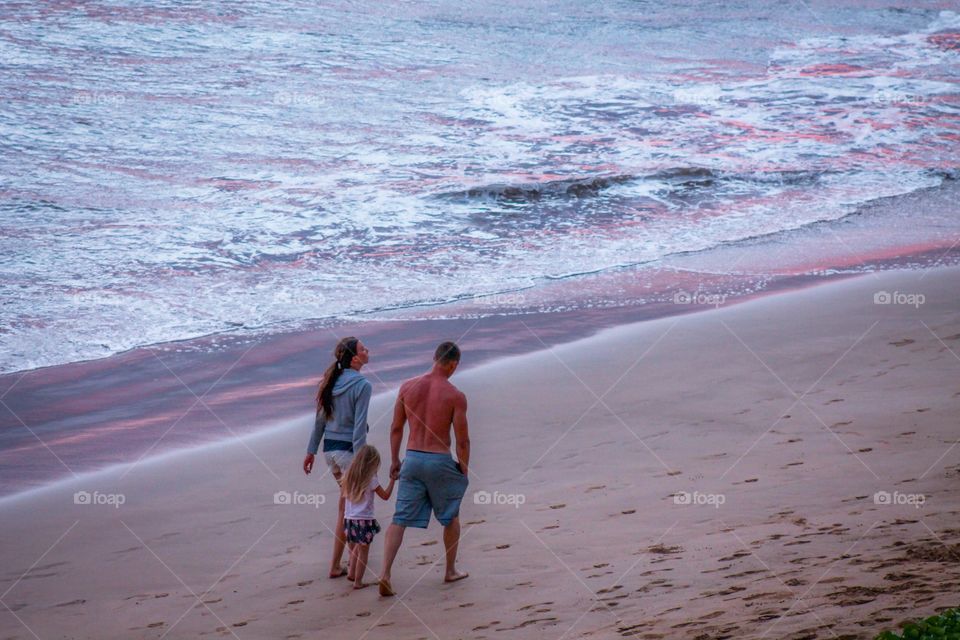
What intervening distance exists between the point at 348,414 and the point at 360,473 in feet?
1.33

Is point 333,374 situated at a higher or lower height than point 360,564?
higher

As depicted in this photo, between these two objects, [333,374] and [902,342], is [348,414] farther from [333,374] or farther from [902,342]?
[902,342]

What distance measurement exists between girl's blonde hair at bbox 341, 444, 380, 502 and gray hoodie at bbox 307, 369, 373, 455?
10 cm

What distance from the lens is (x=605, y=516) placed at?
24.0ft

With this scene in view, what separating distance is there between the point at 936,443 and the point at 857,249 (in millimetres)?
7716

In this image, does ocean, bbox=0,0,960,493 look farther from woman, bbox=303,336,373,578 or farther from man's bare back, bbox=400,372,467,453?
man's bare back, bbox=400,372,467,453

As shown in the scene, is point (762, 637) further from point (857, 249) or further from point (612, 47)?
point (612, 47)

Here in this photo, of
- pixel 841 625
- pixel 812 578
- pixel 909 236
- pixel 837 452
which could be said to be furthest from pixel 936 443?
pixel 909 236

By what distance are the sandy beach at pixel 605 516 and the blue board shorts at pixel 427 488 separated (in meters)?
0.43

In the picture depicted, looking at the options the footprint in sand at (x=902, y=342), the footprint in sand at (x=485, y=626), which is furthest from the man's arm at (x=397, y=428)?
the footprint in sand at (x=902, y=342)

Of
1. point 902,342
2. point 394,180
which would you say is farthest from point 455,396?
point 394,180

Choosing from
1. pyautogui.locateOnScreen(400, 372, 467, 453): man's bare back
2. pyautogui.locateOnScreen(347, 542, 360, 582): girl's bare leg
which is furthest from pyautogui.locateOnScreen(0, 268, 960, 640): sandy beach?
pyautogui.locateOnScreen(400, 372, 467, 453): man's bare back

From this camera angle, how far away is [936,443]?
7863 mm

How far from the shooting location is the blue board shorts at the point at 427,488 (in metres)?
6.67
